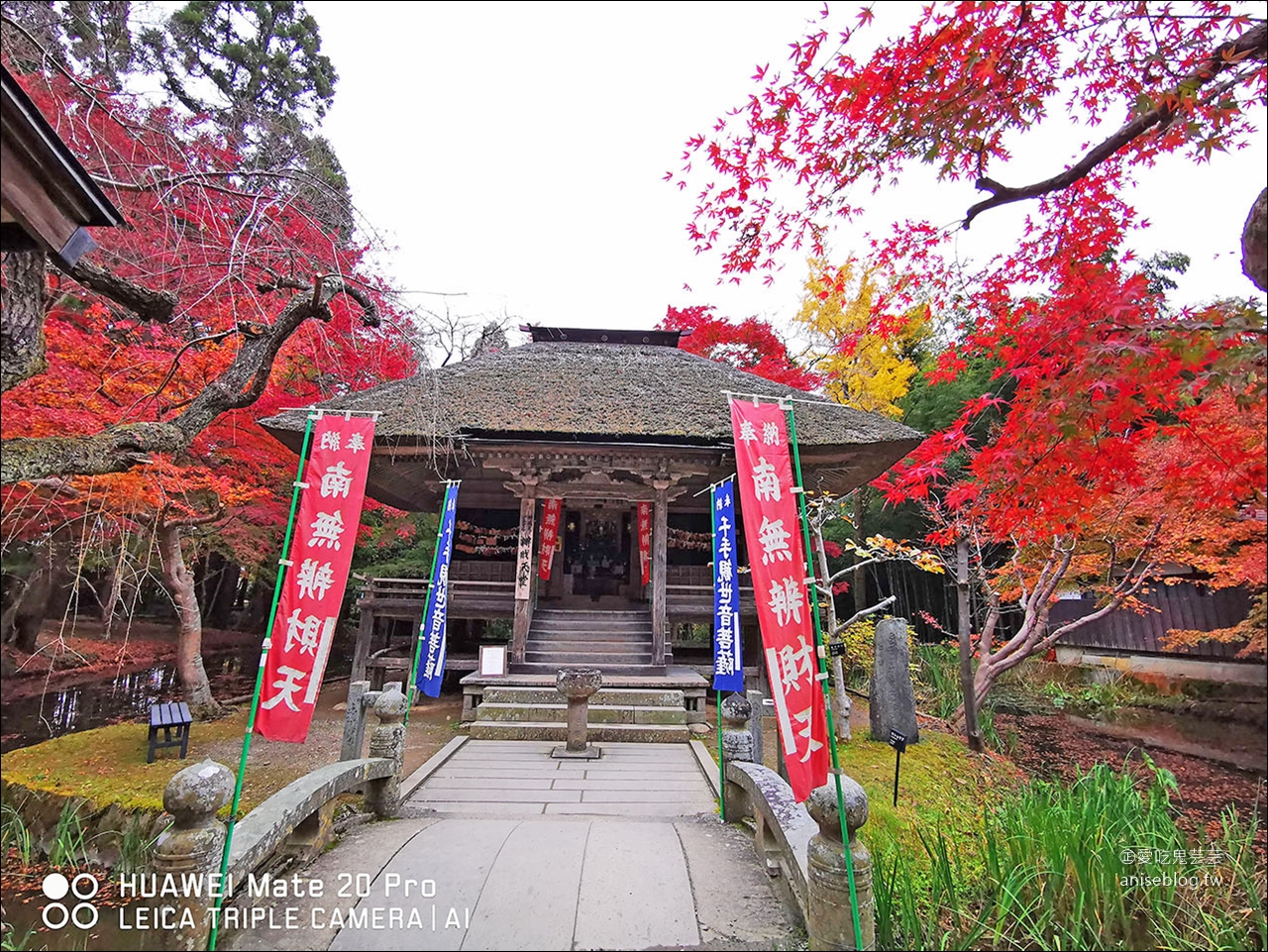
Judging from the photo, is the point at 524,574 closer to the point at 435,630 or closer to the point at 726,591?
the point at 435,630

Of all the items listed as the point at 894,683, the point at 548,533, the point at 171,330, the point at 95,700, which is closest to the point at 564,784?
A: the point at 894,683

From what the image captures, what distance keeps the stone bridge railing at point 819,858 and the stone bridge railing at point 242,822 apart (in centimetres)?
284

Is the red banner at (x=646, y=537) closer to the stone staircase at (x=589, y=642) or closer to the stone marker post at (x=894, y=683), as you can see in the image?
the stone staircase at (x=589, y=642)

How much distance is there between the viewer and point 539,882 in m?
3.41

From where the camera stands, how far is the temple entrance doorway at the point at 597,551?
14.0 m

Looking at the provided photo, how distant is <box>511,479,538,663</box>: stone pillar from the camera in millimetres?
9492

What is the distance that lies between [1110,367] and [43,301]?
5738mm

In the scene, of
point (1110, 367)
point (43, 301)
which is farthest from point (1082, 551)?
point (43, 301)

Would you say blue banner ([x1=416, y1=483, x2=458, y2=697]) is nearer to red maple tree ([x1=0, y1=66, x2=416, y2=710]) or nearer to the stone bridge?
the stone bridge

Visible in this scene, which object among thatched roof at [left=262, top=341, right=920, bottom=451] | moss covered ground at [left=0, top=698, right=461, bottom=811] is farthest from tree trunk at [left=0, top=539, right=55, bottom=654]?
thatched roof at [left=262, top=341, right=920, bottom=451]

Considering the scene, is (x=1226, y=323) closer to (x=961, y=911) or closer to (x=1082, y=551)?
(x=961, y=911)

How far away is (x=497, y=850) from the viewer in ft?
12.6

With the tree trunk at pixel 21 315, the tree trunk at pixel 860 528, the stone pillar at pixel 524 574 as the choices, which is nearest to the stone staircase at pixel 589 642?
the stone pillar at pixel 524 574

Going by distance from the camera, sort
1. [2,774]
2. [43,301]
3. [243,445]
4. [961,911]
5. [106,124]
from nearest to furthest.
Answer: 1. [43,301]
2. [961,911]
3. [106,124]
4. [2,774]
5. [243,445]
